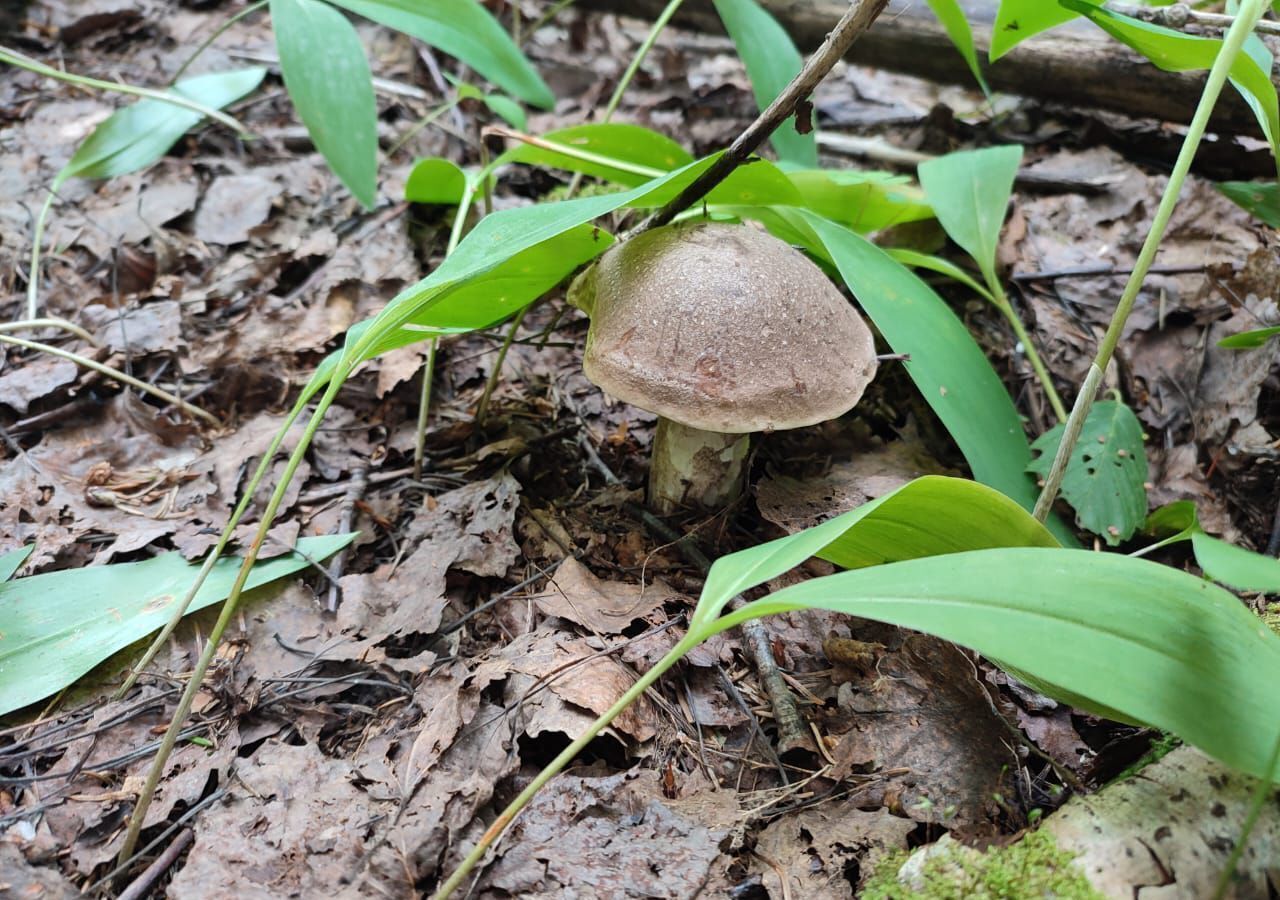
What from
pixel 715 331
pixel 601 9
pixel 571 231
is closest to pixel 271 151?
pixel 601 9

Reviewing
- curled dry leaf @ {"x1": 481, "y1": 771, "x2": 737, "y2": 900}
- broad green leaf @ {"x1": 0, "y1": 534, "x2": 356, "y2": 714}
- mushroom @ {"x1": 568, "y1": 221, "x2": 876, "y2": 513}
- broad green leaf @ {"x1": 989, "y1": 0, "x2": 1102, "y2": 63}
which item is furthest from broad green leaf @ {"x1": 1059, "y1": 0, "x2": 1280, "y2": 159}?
broad green leaf @ {"x1": 0, "y1": 534, "x2": 356, "y2": 714}

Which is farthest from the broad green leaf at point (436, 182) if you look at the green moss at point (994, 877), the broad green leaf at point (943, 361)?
the green moss at point (994, 877)

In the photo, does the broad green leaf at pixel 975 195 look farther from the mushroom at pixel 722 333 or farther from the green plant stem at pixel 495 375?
the green plant stem at pixel 495 375

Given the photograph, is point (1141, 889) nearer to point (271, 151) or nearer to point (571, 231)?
point (571, 231)

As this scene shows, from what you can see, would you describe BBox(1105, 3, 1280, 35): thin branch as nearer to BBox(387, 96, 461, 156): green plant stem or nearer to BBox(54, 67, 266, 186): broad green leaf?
BBox(387, 96, 461, 156): green plant stem

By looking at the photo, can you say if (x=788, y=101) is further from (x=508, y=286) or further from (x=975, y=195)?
(x=975, y=195)

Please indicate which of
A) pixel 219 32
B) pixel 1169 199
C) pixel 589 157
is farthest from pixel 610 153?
pixel 219 32
